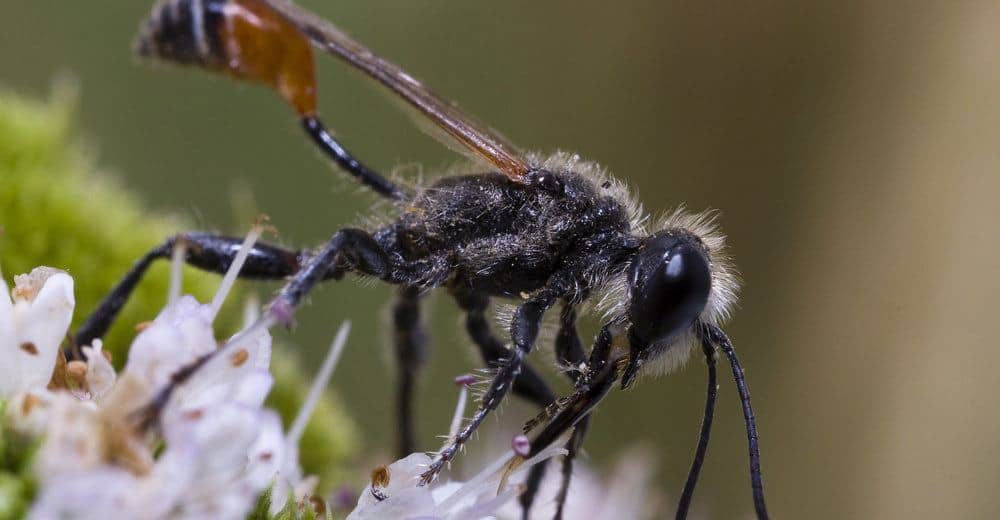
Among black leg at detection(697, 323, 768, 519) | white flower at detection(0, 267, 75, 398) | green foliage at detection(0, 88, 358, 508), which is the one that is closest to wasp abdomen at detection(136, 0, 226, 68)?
green foliage at detection(0, 88, 358, 508)

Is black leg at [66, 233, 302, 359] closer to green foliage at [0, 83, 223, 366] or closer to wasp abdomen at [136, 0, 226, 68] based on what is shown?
green foliage at [0, 83, 223, 366]

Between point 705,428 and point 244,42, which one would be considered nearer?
point 705,428

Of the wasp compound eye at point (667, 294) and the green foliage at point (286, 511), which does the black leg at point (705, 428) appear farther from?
the green foliage at point (286, 511)

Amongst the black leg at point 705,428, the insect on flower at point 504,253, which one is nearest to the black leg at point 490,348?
the insect on flower at point 504,253

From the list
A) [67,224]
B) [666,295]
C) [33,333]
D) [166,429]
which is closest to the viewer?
[166,429]

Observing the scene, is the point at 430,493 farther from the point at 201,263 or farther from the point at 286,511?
the point at 201,263

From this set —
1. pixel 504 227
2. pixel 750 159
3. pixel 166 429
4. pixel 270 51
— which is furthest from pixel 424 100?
pixel 750 159

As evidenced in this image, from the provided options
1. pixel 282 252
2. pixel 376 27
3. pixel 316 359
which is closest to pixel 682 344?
pixel 282 252
